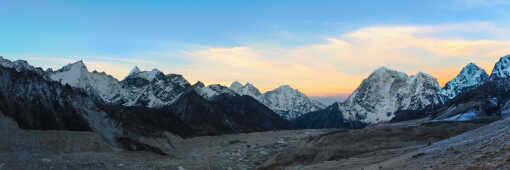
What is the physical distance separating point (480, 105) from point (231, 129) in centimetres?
10172

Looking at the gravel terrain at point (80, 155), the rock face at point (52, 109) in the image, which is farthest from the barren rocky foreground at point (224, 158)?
the rock face at point (52, 109)

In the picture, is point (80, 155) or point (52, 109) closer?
point (80, 155)

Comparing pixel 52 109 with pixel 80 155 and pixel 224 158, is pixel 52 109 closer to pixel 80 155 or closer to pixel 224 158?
pixel 80 155

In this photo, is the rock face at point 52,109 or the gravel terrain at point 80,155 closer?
the gravel terrain at point 80,155

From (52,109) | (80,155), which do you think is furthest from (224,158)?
(52,109)

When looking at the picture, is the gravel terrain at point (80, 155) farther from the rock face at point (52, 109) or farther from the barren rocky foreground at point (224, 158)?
the rock face at point (52, 109)

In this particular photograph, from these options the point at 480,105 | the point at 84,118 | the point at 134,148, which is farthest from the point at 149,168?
the point at 480,105

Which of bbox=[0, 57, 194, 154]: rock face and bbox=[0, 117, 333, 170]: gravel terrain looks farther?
bbox=[0, 57, 194, 154]: rock face

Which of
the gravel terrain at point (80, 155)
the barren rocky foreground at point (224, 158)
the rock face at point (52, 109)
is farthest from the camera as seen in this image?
the rock face at point (52, 109)

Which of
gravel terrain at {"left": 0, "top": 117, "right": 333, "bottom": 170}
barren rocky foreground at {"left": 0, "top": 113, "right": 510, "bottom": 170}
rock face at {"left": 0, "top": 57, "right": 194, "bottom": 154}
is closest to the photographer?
barren rocky foreground at {"left": 0, "top": 113, "right": 510, "bottom": 170}

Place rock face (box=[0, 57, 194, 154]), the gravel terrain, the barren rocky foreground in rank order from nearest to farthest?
the barren rocky foreground
the gravel terrain
rock face (box=[0, 57, 194, 154])

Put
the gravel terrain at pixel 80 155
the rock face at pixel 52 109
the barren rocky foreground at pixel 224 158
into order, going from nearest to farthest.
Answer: the barren rocky foreground at pixel 224 158 < the gravel terrain at pixel 80 155 < the rock face at pixel 52 109

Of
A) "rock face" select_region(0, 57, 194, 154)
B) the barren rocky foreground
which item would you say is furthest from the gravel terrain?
"rock face" select_region(0, 57, 194, 154)

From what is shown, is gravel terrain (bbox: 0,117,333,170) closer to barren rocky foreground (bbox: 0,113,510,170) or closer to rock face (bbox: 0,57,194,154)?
barren rocky foreground (bbox: 0,113,510,170)
